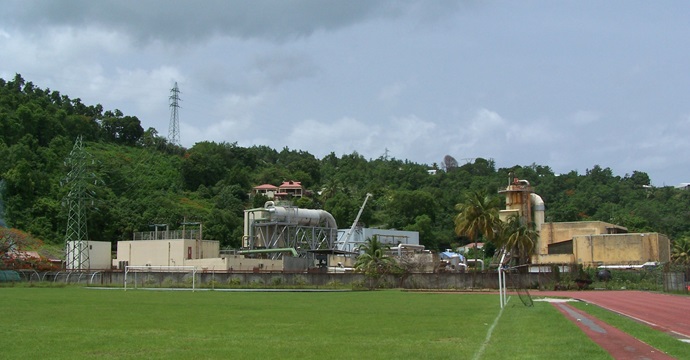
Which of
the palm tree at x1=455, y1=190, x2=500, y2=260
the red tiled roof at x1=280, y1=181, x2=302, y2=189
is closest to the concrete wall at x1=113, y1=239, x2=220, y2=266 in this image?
the palm tree at x1=455, y1=190, x2=500, y2=260

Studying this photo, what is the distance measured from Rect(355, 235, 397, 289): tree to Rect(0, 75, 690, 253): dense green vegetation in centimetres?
2700

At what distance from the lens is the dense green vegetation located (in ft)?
356

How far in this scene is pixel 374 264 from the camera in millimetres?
76000

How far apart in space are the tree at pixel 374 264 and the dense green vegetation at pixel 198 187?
27.0 metres

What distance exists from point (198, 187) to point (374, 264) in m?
79.1

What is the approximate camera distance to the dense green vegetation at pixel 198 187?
109m

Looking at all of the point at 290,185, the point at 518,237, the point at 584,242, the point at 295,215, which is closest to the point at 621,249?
the point at 584,242

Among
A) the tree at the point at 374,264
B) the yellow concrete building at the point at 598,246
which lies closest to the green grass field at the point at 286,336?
the tree at the point at 374,264

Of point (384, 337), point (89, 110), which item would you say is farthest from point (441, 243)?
point (384, 337)

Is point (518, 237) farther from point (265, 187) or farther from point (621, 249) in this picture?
point (265, 187)

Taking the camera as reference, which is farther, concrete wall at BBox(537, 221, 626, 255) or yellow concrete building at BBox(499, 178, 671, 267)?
concrete wall at BBox(537, 221, 626, 255)

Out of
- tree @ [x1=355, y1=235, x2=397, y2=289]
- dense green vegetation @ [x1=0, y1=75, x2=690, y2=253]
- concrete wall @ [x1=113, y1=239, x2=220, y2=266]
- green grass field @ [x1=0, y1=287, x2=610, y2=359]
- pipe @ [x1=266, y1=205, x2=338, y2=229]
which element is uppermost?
dense green vegetation @ [x1=0, y1=75, x2=690, y2=253]

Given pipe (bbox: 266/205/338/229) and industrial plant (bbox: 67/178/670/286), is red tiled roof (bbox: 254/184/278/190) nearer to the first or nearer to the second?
industrial plant (bbox: 67/178/670/286)

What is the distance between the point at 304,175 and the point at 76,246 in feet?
338
